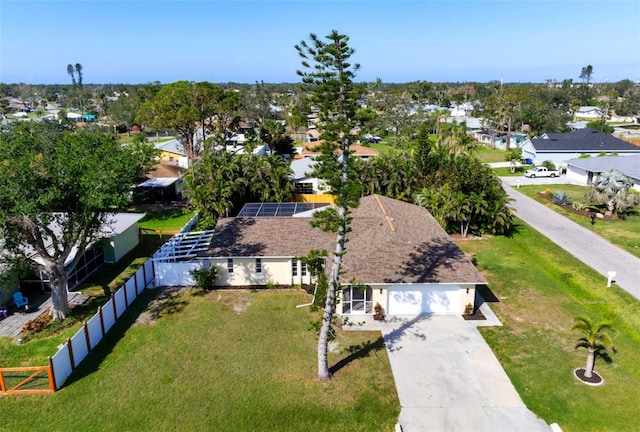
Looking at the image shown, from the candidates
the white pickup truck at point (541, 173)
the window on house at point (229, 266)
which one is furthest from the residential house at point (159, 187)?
the white pickup truck at point (541, 173)

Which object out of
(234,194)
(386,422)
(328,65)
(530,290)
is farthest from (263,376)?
(234,194)

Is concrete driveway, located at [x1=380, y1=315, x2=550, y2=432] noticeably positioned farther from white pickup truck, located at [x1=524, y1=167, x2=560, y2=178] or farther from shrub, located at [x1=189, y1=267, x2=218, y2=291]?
white pickup truck, located at [x1=524, y1=167, x2=560, y2=178]

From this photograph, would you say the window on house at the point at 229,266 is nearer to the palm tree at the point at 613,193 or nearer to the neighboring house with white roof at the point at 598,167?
the palm tree at the point at 613,193

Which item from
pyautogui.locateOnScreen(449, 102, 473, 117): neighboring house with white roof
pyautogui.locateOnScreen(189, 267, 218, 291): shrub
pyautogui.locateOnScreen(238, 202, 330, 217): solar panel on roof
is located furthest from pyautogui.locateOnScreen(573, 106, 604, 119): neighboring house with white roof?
pyautogui.locateOnScreen(189, 267, 218, 291): shrub

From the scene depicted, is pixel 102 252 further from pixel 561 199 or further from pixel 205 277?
pixel 561 199

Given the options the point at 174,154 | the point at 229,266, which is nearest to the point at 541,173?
the point at 229,266

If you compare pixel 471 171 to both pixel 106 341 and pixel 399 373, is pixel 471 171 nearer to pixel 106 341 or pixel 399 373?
pixel 399 373
